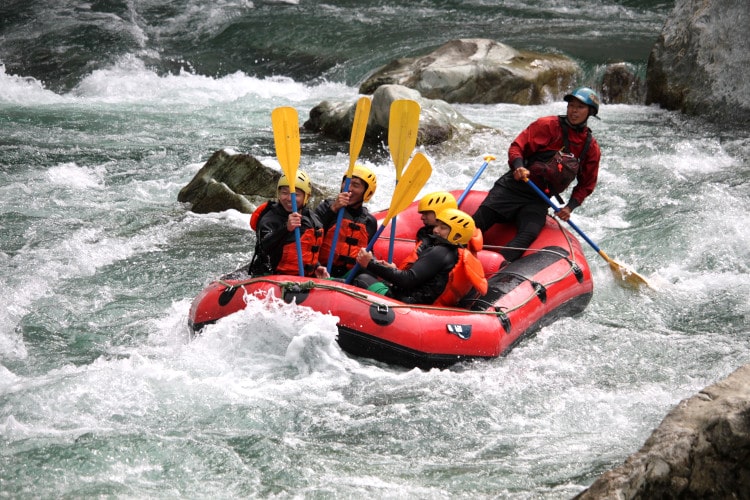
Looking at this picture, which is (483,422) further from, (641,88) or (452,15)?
(452,15)

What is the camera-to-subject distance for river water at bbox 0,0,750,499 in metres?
3.91

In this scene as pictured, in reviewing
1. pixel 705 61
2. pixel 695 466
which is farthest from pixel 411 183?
pixel 705 61

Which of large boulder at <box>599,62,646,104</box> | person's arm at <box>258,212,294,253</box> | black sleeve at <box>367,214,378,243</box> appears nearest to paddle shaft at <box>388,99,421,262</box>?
black sleeve at <box>367,214,378,243</box>

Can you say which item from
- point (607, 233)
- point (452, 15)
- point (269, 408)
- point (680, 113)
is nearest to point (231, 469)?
point (269, 408)

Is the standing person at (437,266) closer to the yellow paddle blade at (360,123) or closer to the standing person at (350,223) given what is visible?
the standing person at (350,223)

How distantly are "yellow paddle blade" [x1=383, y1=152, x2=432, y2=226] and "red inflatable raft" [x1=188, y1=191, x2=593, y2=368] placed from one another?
2.23ft

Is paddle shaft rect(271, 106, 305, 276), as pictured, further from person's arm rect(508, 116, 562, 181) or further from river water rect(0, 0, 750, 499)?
person's arm rect(508, 116, 562, 181)

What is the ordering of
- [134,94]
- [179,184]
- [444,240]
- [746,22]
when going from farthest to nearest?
[134,94] → [746,22] → [179,184] → [444,240]

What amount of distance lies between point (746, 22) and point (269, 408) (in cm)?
939

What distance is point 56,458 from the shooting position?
385 cm

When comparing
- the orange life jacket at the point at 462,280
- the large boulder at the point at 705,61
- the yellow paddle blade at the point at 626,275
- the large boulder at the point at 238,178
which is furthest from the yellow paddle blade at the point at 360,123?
the large boulder at the point at 705,61

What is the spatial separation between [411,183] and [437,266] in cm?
71

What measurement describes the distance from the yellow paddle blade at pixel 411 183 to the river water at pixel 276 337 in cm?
104

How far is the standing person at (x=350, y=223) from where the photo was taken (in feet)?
17.9
